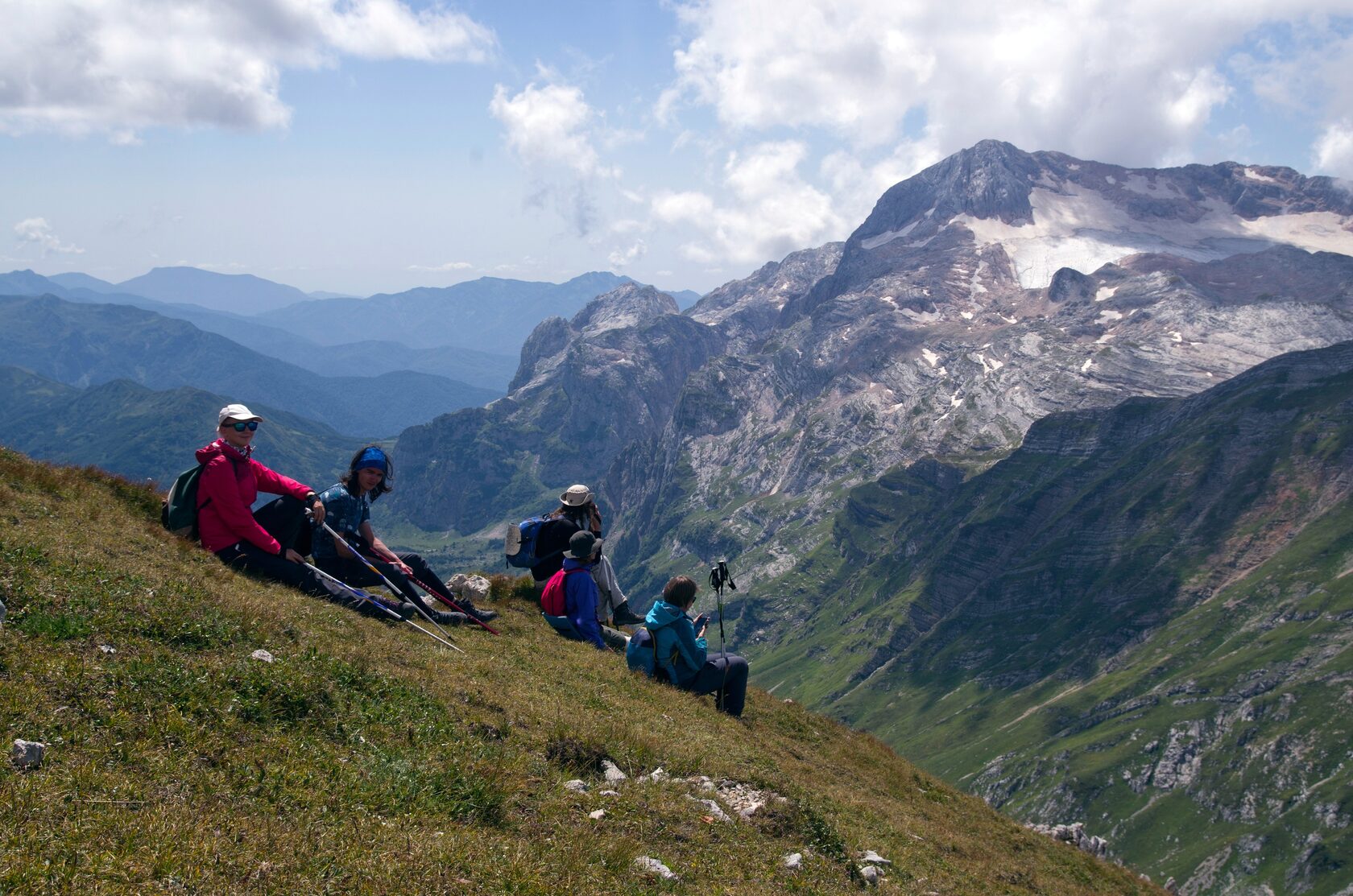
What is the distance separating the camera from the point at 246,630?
12.9 metres

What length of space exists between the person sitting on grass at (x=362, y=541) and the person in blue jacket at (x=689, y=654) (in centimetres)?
433

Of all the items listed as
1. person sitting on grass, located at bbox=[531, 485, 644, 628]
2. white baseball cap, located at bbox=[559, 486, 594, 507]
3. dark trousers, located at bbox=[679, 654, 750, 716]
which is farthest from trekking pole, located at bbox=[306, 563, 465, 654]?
white baseball cap, located at bbox=[559, 486, 594, 507]

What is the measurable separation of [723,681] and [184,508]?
12.6m

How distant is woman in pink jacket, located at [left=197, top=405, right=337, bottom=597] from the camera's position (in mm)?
17547

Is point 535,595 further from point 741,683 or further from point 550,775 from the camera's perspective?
point 550,775

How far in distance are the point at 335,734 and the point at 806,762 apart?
1310 cm

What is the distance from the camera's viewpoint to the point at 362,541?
2100cm

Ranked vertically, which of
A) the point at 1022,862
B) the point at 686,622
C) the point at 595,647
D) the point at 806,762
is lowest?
the point at 1022,862

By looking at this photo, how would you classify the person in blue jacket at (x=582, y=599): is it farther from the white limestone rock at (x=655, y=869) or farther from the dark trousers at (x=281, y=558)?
the white limestone rock at (x=655, y=869)

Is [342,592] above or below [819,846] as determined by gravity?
above

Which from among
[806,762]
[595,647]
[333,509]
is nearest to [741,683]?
[806,762]

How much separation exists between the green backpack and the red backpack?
8466 mm

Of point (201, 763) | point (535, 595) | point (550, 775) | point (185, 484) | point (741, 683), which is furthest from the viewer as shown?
point (535, 595)

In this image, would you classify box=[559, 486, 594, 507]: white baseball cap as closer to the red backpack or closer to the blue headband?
the red backpack
